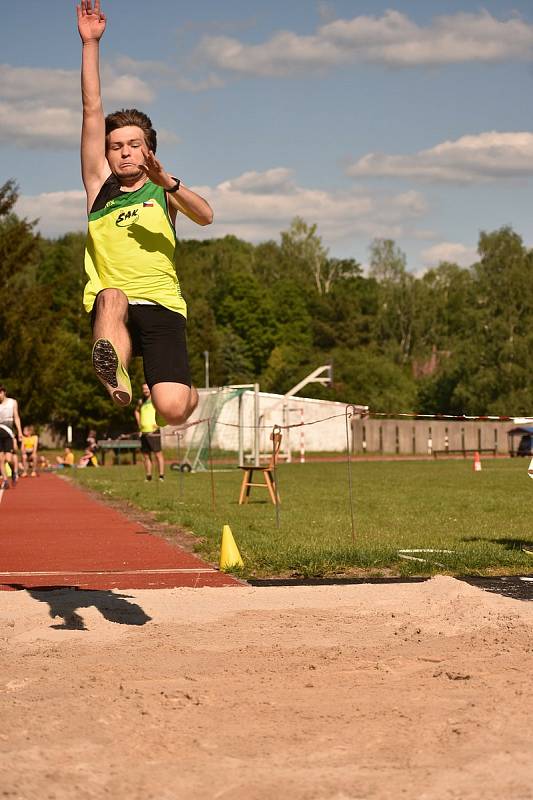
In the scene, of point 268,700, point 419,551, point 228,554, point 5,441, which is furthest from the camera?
point 5,441

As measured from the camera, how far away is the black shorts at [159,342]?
688cm

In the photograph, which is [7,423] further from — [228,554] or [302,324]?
[302,324]

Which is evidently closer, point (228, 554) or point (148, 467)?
point (228, 554)

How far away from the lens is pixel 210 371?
75.8m

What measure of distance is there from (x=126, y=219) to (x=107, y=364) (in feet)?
3.14

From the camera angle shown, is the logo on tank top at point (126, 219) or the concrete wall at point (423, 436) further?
the concrete wall at point (423, 436)

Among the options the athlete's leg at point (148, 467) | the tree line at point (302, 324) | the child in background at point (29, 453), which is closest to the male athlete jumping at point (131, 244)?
the athlete's leg at point (148, 467)

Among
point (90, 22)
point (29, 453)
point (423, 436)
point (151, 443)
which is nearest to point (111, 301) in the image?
point (90, 22)

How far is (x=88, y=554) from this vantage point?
12188mm

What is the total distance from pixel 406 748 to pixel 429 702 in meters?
0.69

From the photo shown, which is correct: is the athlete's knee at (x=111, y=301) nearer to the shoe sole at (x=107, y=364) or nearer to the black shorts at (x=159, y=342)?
the black shorts at (x=159, y=342)

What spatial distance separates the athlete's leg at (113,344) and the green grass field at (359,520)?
396cm

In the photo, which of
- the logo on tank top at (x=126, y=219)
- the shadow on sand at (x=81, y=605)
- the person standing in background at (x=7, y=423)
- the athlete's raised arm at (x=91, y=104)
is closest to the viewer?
the logo on tank top at (x=126, y=219)

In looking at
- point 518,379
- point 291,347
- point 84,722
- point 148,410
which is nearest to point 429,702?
point 84,722
